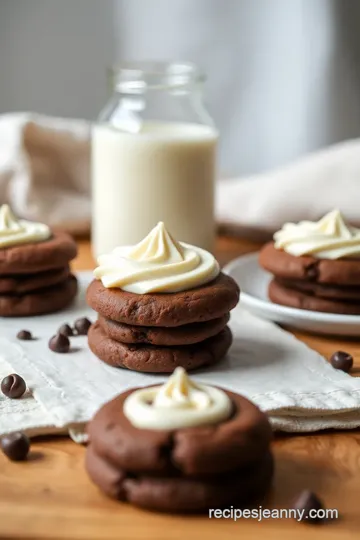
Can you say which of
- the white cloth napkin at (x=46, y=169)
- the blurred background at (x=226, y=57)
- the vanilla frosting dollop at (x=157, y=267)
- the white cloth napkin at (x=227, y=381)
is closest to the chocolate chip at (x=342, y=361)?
the white cloth napkin at (x=227, y=381)

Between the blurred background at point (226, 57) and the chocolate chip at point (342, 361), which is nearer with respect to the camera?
the chocolate chip at point (342, 361)

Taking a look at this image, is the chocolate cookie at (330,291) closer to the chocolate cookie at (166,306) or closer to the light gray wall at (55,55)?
the chocolate cookie at (166,306)

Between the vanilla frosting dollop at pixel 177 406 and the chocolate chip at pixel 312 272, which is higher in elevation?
the vanilla frosting dollop at pixel 177 406

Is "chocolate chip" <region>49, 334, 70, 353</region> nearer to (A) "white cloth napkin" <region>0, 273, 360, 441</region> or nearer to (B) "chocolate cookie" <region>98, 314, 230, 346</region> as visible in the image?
(A) "white cloth napkin" <region>0, 273, 360, 441</region>

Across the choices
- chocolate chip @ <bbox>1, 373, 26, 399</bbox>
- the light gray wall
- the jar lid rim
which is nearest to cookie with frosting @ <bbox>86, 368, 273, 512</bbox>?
chocolate chip @ <bbox>1, 373, 26, 399</bbox>

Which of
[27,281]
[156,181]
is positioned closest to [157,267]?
[27,281]
